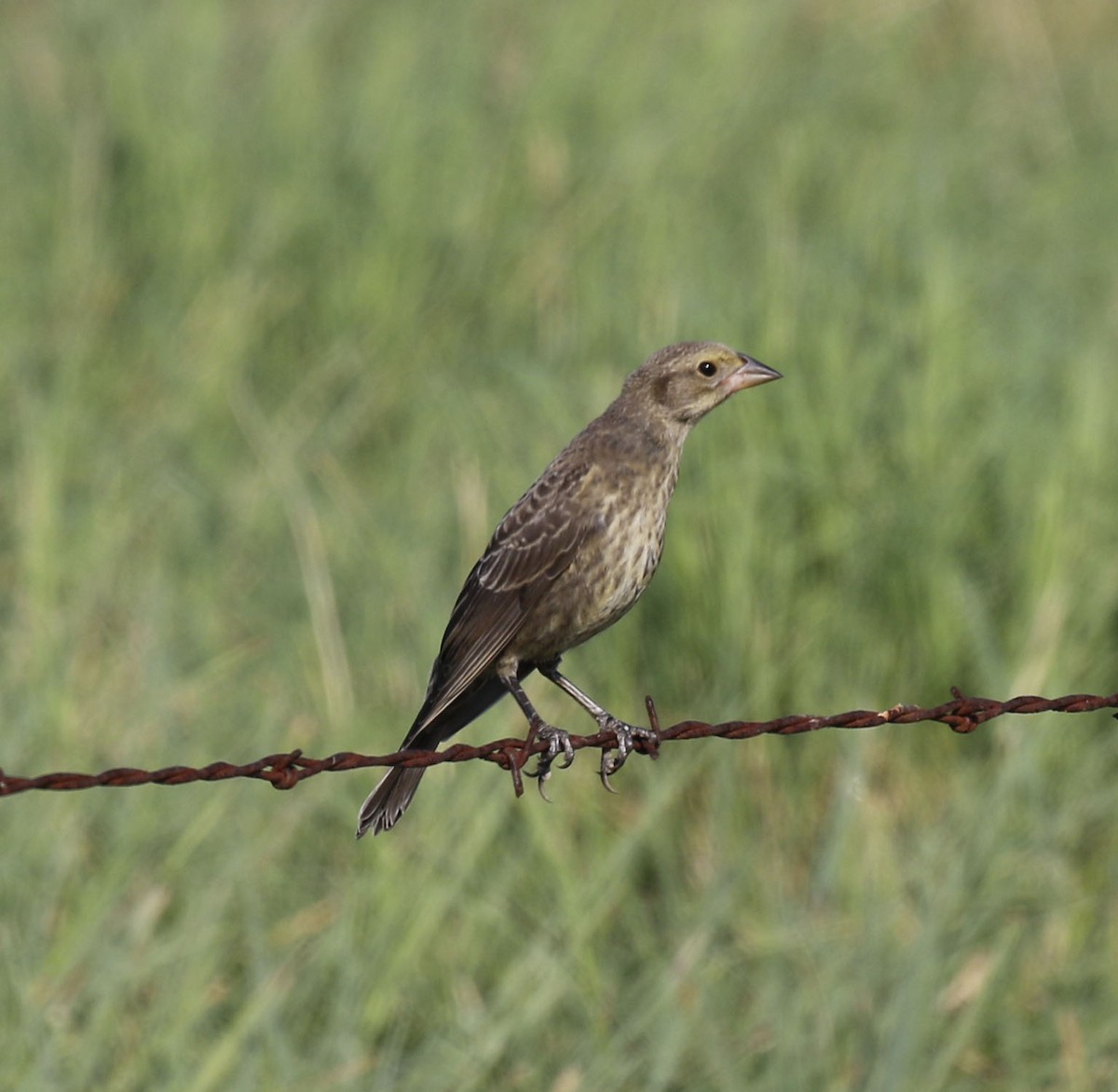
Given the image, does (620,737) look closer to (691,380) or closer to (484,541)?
(691,380)

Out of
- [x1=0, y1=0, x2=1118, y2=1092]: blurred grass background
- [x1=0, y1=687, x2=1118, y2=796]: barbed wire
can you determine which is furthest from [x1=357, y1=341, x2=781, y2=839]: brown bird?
[x1=0, y1=0, x2=1118, y2=1092]: blurred grass background

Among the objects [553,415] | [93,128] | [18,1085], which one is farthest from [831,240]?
[18,1085]

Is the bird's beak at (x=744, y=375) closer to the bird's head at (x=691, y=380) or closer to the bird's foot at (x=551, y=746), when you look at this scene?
the bird's head at (x=691, y=380)

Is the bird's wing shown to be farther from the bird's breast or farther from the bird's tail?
the bird's tail

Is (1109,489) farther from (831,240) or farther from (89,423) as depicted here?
(89,423)

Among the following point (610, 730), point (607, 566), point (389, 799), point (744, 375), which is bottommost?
point (389, 799)

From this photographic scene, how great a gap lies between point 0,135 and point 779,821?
5.89 m

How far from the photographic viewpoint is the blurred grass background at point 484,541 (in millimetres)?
4887

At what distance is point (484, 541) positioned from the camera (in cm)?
625

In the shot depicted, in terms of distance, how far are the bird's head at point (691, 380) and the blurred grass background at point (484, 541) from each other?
44.3 inches

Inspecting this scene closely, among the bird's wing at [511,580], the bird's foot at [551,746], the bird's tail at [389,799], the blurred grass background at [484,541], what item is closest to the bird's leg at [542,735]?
the bird's foot at [551,746]

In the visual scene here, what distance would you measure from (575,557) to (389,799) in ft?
2.27

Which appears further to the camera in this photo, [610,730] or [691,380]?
[691,380]

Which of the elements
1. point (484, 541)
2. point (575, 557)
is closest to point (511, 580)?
point (575, 557)
